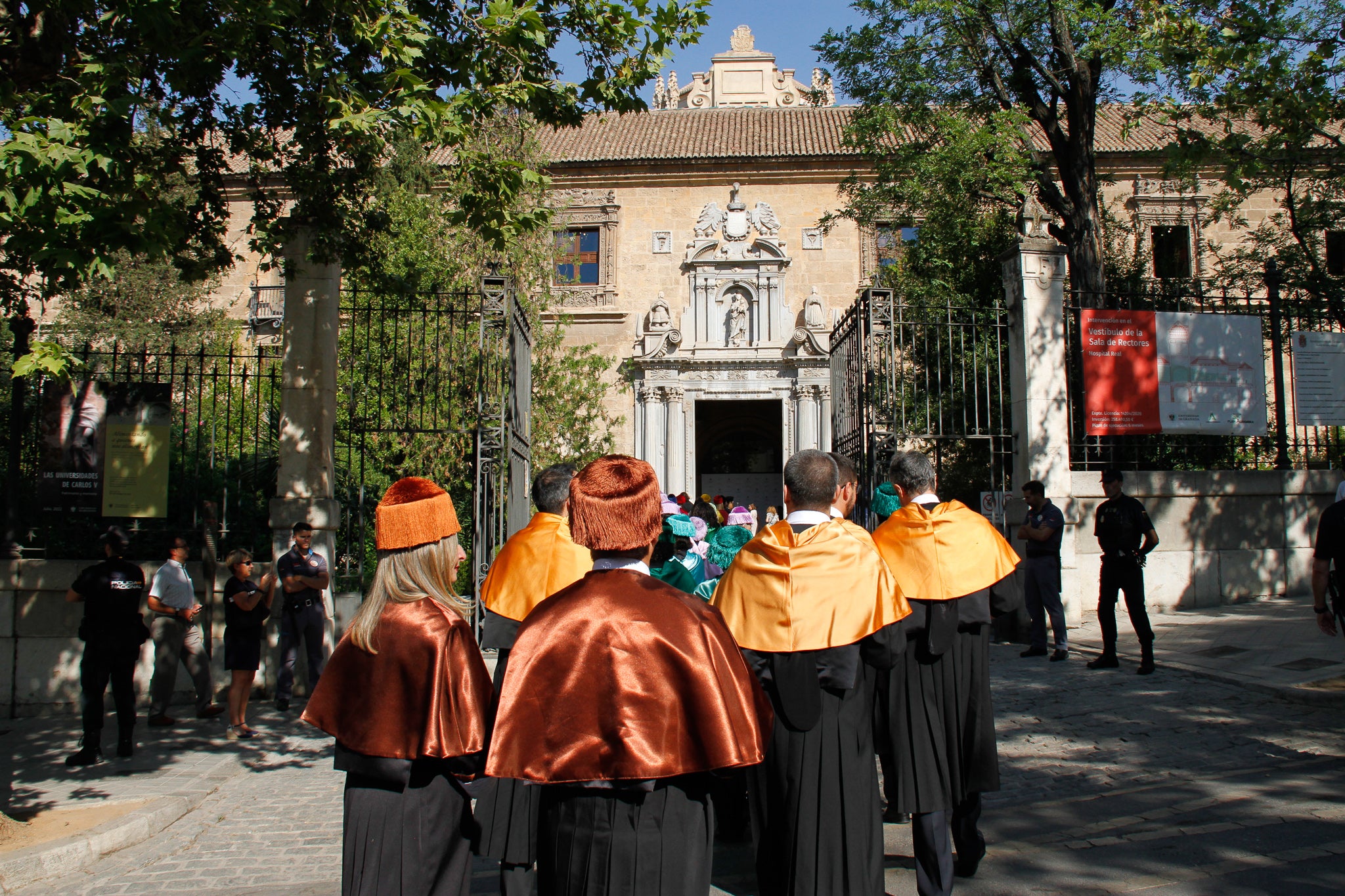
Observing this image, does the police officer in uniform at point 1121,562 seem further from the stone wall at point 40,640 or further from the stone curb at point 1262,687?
the stone wall at point 40,640

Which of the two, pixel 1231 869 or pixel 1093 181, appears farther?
pixel 1093 181

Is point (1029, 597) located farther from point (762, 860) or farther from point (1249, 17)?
point (1249, 17)

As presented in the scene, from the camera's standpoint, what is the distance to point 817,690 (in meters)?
3.33

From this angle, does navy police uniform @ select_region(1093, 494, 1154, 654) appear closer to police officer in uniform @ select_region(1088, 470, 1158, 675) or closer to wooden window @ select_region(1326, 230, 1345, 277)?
police officer in uniform @ select_region(1088, 470, 1158, 675)

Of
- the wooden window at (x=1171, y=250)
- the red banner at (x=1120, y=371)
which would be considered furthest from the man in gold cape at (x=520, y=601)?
the wooden window at (x=1171, y=250)

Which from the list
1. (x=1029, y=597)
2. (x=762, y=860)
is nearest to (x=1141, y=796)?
(x=762, y=860)

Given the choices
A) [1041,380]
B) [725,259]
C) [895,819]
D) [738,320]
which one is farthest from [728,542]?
[725,259]

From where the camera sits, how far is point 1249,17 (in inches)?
407

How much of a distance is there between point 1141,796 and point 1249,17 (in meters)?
9.68

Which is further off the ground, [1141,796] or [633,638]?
[633,638]

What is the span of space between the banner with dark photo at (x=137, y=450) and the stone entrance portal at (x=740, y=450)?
1696cm

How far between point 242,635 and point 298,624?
710mm

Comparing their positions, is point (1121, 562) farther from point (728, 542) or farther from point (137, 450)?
point (137, 450)

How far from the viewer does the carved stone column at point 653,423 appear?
71.7ft
